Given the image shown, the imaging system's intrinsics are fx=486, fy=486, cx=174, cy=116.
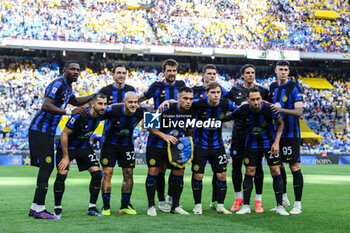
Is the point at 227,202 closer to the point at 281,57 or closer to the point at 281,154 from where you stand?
the point at 281,154

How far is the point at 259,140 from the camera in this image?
328 inches

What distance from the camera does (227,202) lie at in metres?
10.0

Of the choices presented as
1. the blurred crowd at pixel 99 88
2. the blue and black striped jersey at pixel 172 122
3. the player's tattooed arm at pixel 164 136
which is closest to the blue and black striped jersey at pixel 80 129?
the player's tattooed arm at pixel 164 136

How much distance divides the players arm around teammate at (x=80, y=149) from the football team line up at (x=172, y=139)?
0.02m

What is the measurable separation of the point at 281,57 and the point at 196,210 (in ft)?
101

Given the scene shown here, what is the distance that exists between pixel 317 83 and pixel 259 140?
33.7 meters

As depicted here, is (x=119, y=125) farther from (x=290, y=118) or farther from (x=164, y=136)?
(x=290, y=118)

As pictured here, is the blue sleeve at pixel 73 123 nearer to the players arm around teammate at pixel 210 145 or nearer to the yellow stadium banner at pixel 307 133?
the players arm around teammate at pixel 210 145

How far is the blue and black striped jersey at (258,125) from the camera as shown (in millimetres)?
8188

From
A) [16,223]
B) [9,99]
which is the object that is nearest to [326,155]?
[9,99]

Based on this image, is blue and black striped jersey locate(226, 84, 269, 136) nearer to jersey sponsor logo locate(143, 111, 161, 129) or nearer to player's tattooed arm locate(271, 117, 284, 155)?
player's tattooed arm locate(271, 117, 284, 155)

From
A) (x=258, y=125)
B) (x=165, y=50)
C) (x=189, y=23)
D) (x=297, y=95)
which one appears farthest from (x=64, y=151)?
(x=189, y=23)

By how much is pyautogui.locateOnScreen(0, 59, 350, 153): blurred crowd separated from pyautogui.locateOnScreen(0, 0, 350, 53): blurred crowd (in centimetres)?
256

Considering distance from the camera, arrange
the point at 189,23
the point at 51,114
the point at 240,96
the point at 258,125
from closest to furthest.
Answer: the point at 51,114 < the point at 258,125 < the point at 240,96 < the point at 189,23
